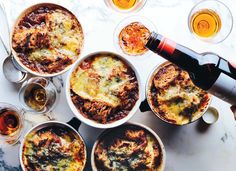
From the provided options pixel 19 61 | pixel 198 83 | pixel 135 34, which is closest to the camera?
pixel 198 83

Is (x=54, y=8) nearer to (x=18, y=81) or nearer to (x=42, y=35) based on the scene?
(x=42, y=35)

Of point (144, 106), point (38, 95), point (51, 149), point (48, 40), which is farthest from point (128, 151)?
point (48, 40)

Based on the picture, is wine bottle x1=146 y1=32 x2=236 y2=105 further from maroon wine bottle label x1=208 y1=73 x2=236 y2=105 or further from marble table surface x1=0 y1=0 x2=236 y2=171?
marble table surface x1=0 y1=0 x2=236 y2=171

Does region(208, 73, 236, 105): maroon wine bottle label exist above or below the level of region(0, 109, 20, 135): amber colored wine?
above

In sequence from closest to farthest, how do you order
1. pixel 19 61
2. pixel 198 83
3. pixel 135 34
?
pixel 198 83 < pixel 19 61 < pixel 135 34

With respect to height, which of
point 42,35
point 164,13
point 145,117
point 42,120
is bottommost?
point 42,120

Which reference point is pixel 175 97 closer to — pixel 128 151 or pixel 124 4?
pixel 128 151

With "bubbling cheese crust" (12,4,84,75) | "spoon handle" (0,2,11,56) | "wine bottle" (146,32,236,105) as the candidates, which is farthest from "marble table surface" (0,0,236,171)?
"wine bottle" (146,32,236,105)

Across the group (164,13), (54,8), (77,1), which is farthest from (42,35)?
(164,13)
